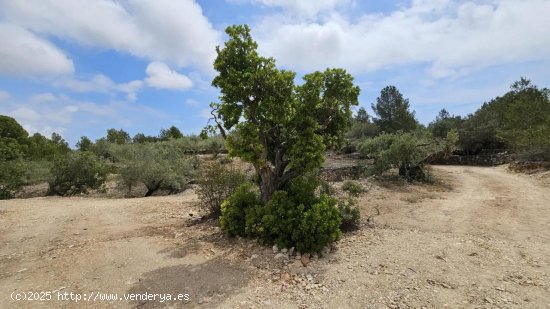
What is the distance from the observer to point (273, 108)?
636cm

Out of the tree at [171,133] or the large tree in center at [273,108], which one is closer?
the large tree in center at [273,108]

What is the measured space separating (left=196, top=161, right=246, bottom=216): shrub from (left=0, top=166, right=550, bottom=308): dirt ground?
65 cm

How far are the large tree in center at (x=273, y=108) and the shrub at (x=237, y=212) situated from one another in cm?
37

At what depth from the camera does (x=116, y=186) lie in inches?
666

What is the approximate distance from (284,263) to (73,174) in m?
12.5

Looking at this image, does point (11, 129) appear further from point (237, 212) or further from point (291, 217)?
point (291, 217)

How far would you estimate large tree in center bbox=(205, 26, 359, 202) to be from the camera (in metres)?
6.43

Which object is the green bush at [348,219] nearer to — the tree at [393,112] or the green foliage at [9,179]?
the green foliage at [9,179]

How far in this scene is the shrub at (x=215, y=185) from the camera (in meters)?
8.67

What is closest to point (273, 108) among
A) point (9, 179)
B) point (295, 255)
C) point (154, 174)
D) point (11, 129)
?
point (295, 255)

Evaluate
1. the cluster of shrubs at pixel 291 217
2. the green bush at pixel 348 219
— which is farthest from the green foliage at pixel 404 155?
the green bush at pixel 348 219

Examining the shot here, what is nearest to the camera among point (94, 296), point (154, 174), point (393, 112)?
point (94, 296)

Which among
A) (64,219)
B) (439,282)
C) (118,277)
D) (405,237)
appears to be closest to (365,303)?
(439,282)

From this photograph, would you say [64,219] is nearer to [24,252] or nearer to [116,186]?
[24,252]
